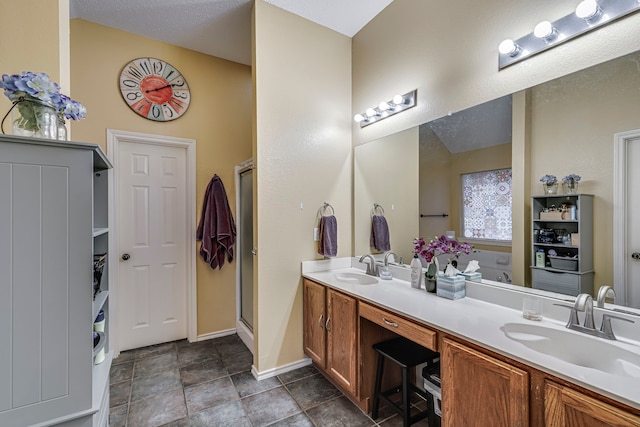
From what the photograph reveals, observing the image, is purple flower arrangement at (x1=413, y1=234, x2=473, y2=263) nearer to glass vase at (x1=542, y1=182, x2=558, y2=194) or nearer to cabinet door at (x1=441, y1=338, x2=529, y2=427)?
glass vase at (x1=542, y1=182, x2=558, y2=194)

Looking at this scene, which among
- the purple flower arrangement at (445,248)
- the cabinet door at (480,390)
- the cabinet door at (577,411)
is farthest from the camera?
the purple flower arrangement at (445,248)

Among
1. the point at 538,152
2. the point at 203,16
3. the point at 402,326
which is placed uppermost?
the point at 203,16

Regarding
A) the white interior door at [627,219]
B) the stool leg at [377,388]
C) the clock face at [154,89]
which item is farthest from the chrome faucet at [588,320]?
the clock face at [154,89]

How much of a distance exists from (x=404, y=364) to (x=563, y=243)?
105 centimetres

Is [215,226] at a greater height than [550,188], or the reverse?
[550,188]

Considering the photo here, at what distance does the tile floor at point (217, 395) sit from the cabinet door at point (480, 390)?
74 centimetres

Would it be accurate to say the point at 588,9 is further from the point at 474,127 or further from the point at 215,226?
the point at 215,226

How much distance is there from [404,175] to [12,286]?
2.26m

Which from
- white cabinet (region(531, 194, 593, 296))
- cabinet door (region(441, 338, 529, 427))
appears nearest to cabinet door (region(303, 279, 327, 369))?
cabinet door (region(441, 338, 529, 427))

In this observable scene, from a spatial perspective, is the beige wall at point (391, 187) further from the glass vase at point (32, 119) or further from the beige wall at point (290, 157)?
the glass vase at point (32, 119)

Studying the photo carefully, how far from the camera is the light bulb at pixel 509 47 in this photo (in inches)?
59.3

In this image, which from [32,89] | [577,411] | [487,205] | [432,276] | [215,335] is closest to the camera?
[577,411]

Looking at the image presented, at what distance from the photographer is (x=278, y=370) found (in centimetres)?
237

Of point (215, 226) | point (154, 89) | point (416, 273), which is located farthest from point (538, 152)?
point (154, 89)
